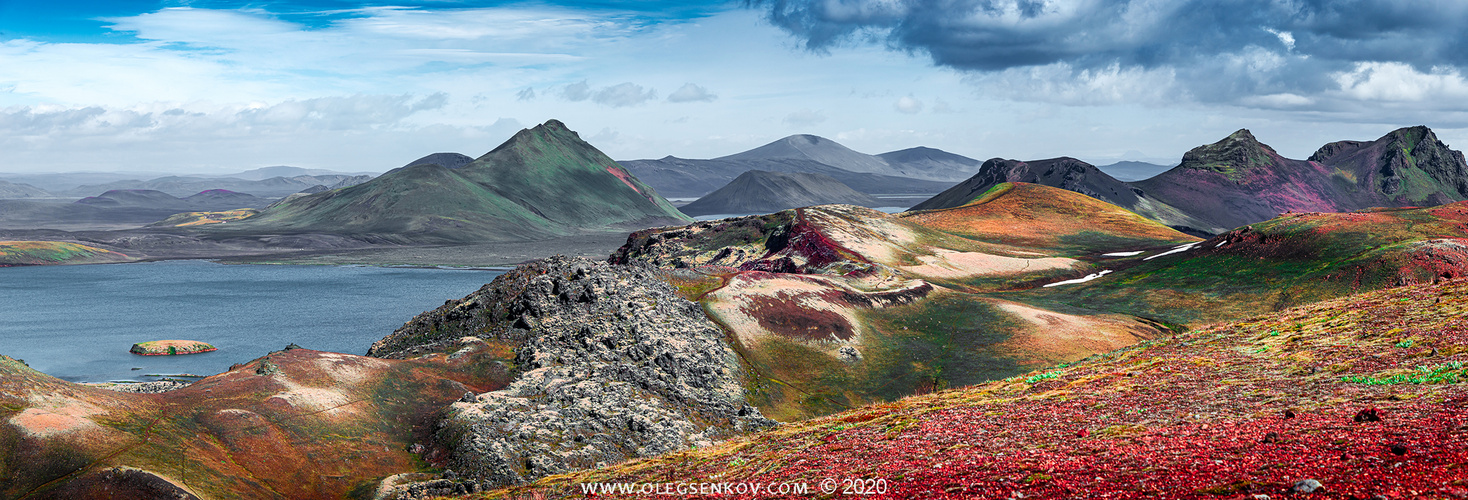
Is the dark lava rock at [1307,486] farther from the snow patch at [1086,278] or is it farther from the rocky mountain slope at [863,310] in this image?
the snow patch at [1086,278]

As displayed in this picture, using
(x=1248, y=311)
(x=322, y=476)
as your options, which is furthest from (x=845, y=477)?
(x=1248, y=311)

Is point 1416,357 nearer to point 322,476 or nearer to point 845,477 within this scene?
point 845,477

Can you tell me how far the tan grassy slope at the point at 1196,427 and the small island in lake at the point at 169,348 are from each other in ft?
322

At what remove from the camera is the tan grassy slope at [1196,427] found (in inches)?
731

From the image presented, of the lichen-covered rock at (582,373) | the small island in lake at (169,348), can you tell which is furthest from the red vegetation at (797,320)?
the small island in lake at (169,348)

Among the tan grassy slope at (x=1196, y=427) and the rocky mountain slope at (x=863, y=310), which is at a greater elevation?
the tan grassy slope at (x=1196, y=427)

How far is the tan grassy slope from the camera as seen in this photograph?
18562 mm

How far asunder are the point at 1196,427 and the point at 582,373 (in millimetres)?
37723

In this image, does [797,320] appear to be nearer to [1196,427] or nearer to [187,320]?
[1196,427]

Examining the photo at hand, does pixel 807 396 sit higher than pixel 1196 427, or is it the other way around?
pixel 1196 427

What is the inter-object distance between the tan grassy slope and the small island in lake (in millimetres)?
98165

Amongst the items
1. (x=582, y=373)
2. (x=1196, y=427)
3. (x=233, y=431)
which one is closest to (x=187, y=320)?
(x=582, y=373)

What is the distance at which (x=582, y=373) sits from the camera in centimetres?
5412

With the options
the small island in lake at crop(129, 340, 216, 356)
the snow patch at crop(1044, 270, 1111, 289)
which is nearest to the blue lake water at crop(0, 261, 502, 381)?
the small island in lake at crop(129, 340, 216, 356)
